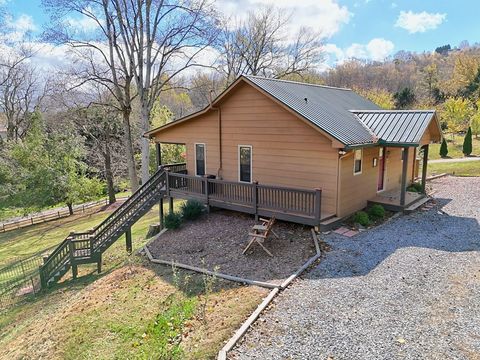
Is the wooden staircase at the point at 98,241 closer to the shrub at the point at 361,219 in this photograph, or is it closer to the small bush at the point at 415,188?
the shrub at the point at 361,219

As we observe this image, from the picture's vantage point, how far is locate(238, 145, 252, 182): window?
1288cm

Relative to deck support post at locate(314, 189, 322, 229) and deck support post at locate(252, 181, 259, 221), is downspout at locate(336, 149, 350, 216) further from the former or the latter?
deck support post at locate(252, 181, 259, 221)

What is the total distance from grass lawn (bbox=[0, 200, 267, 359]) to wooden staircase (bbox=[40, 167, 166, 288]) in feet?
5.94

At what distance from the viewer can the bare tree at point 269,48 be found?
102ft

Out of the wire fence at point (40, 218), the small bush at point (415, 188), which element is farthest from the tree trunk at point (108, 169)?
the small bush at point (415, 188)

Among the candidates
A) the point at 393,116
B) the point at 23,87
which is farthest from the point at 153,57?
the point at 23,87

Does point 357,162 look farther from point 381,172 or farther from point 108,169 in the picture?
point 108,169

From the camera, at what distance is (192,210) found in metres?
12.6

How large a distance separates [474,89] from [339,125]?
45.0m

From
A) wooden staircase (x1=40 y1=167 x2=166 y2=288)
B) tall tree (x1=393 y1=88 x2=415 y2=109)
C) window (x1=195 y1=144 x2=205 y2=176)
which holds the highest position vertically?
tall tree (x1=393 y1=88 x2=415 y2=109)

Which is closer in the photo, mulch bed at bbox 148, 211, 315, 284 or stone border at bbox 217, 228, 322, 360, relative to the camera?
stone border at bbox 217, 228, 322, 360

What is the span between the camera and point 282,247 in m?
9.52

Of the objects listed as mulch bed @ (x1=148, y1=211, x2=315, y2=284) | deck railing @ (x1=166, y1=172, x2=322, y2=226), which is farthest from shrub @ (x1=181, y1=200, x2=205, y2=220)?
deck railing @ (x1=166, y1=172, x2=322, y2=226)

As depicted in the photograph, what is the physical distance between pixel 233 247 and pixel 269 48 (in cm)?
2595
